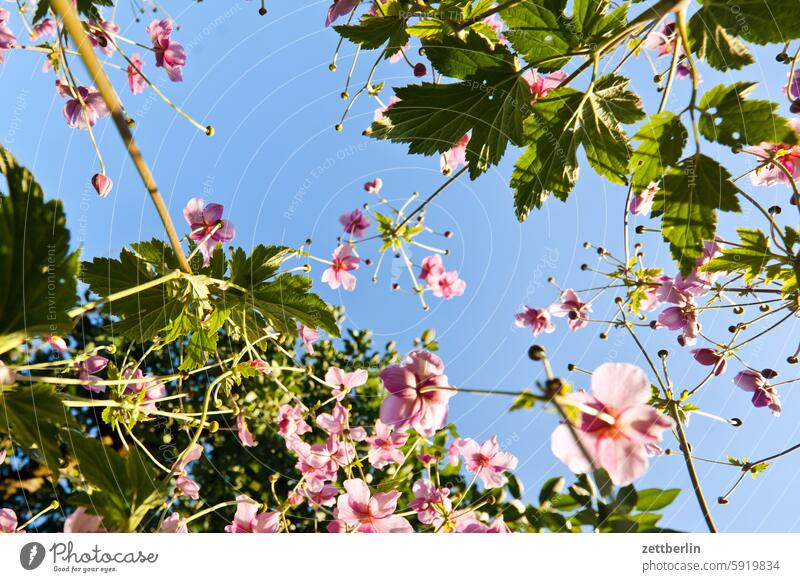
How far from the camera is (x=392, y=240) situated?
1308mm

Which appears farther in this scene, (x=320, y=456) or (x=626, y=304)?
(x=320, y=456)

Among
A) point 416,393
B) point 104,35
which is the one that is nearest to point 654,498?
point 416,393

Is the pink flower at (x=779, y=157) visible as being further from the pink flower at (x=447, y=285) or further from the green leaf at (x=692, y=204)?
the pink flower at (x=447, y=285)

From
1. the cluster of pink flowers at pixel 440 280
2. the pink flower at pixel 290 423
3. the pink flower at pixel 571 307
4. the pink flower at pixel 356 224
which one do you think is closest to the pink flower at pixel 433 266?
the cluster of pink flowers at pixel 440 280

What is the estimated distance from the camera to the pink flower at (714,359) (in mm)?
1049

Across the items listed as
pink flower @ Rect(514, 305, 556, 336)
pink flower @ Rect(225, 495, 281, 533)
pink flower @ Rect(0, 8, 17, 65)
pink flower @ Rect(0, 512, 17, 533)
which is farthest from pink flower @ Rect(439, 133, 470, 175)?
pink flower @ Rect(0, 512, 17, 533)

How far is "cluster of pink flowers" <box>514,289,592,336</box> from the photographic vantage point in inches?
51.1

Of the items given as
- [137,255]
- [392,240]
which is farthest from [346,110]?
[137,255]

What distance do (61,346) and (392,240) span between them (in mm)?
866

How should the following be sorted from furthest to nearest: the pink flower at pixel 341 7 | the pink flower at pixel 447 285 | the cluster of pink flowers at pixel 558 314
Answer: the pink flower at pixel 447 285 < the cluster of pink flowers at pixel 558 314 < the pink flower at pixel 341 7

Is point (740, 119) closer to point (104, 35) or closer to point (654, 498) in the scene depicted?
point (654, 498)

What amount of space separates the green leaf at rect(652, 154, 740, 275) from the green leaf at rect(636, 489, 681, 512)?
0.39 meters
